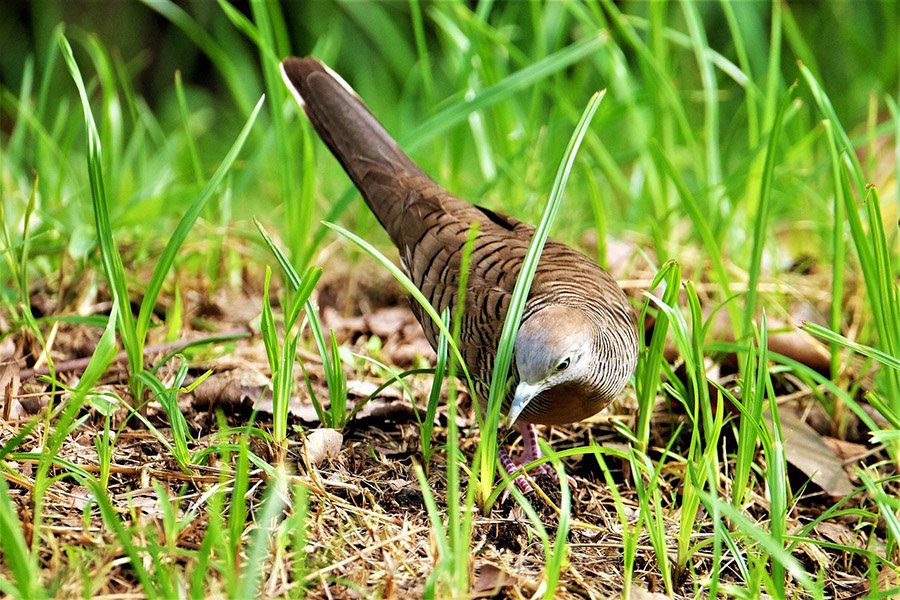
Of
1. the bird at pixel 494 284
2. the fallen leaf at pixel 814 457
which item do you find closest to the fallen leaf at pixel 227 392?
the bird at pixel 494 284

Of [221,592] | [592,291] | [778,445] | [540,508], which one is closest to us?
[221,592]

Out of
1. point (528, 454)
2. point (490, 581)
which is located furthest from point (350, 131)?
point (490, 581)

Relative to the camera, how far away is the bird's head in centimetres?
265

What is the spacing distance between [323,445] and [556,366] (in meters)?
0.70

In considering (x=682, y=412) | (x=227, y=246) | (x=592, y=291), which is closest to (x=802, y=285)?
(x=682, y=412)

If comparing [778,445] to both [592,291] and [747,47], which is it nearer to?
[592,291]

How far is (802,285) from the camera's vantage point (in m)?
4.06

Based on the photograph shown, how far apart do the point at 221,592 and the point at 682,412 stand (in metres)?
1.77

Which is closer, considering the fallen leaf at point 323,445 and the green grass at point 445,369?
the green grass at point 445,369

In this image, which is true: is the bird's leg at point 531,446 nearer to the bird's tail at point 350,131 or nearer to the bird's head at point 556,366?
the bird's head at point 556,366

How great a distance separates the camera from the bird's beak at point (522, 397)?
2627mm

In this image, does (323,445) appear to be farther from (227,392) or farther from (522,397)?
(522,397)

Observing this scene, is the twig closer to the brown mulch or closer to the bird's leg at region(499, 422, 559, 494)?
the brown mulch

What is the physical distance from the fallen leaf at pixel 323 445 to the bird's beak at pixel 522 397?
52 cm
